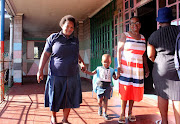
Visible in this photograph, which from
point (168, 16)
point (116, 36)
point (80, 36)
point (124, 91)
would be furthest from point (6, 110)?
point (80, 36)

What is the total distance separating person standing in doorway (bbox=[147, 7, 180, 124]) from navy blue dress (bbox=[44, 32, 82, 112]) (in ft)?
3.47

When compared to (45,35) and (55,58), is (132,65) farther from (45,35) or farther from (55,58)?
(45,35)

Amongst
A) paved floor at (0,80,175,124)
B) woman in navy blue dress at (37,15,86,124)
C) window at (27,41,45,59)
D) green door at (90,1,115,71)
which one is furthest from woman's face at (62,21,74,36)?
window at (27,41,45,59)

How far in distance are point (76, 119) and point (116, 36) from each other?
3359mm

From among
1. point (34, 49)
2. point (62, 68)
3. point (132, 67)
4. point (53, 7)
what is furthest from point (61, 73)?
point (34, 49)

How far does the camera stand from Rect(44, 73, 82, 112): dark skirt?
7.12ft

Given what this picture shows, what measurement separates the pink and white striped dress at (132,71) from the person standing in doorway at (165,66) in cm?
39

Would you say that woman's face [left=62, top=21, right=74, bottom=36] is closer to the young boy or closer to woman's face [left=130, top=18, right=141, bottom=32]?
the young boy

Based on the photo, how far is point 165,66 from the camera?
180cm

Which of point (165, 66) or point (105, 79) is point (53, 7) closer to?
point (105, 79)

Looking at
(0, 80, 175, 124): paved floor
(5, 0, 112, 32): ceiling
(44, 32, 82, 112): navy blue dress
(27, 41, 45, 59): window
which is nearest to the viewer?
(44, 32, 82, 112): navy blue dress

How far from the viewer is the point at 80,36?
29.1ft

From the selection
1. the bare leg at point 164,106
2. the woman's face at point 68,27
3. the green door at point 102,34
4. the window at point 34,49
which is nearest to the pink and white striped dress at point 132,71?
the bare leg at point 164,106

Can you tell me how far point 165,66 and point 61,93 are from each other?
1.36 meters
